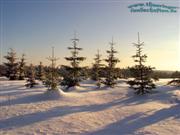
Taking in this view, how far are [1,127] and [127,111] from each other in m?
7.95

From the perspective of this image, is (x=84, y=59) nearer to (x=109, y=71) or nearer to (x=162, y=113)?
(x=109, y=71)

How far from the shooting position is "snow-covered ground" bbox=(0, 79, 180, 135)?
12.8m

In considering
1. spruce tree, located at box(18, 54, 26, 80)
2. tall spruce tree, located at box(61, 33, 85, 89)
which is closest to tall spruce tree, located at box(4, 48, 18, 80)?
spruce tree, located at box(18, 54, 26, 80)

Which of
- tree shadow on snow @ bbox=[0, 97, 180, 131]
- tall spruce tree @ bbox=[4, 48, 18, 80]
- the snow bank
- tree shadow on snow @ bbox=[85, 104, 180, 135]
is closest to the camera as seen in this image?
tree shadow on snow @ bbox=[85, 104, 180, 135]

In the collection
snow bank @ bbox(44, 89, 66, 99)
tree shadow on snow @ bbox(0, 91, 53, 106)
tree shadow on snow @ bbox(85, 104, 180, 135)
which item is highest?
snow bank @ bbox(44, 89, 66, 99)

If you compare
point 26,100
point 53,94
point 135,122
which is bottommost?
point 135,122

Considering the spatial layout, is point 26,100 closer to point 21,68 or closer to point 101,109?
point 101,109

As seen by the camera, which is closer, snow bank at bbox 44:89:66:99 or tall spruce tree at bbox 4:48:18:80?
snow bank at bbox 44:89:66:99

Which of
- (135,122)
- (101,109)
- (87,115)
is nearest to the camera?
(135,122)

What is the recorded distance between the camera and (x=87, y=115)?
605 inches

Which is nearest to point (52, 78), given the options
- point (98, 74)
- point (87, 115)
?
point (87, 115)

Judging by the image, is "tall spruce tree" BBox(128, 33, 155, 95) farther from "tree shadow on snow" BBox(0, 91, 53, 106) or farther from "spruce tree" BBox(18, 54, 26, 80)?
"spruce tree" BBox(18, 54, 26, 80)

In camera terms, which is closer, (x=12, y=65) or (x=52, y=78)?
(x=52, y=78)

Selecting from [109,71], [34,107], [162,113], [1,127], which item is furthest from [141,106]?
[109,71]
